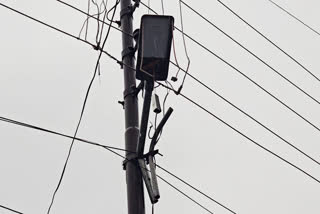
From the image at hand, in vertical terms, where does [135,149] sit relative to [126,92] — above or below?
below

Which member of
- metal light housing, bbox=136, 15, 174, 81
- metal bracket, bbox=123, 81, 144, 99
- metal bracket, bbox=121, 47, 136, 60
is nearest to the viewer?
metal light housing, bbox=136, 15, 174, 81

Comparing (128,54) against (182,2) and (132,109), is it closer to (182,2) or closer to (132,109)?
(132,109)

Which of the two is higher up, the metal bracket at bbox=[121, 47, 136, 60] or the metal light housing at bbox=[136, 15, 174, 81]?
the metal bracket at bbox=[121, 47, 136, 60]

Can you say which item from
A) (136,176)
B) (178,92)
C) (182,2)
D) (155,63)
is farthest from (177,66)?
(182,2)

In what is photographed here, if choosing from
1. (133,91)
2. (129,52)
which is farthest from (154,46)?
(129,52)

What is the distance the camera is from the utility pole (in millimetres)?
5207

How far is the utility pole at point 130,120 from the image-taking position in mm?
5207

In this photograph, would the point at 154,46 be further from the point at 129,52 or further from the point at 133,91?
the point at 129,52

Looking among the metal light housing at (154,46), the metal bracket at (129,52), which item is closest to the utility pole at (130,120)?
the metal bracket at (129,52)

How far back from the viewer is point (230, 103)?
264 inches

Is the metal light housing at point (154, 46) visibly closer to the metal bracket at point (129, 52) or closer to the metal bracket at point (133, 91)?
the metal bracket at point (133, 91)

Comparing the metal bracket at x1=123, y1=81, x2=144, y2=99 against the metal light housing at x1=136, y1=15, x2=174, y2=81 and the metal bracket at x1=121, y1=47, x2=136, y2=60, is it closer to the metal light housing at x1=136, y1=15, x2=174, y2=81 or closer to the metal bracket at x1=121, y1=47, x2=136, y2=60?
the metal bracket at x1=121, y1=47, x2=136, y2=60

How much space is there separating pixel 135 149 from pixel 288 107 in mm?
2724

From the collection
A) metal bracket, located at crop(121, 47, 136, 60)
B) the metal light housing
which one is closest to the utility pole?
metal bracket, located at crop(121, 47, 136, 60)
